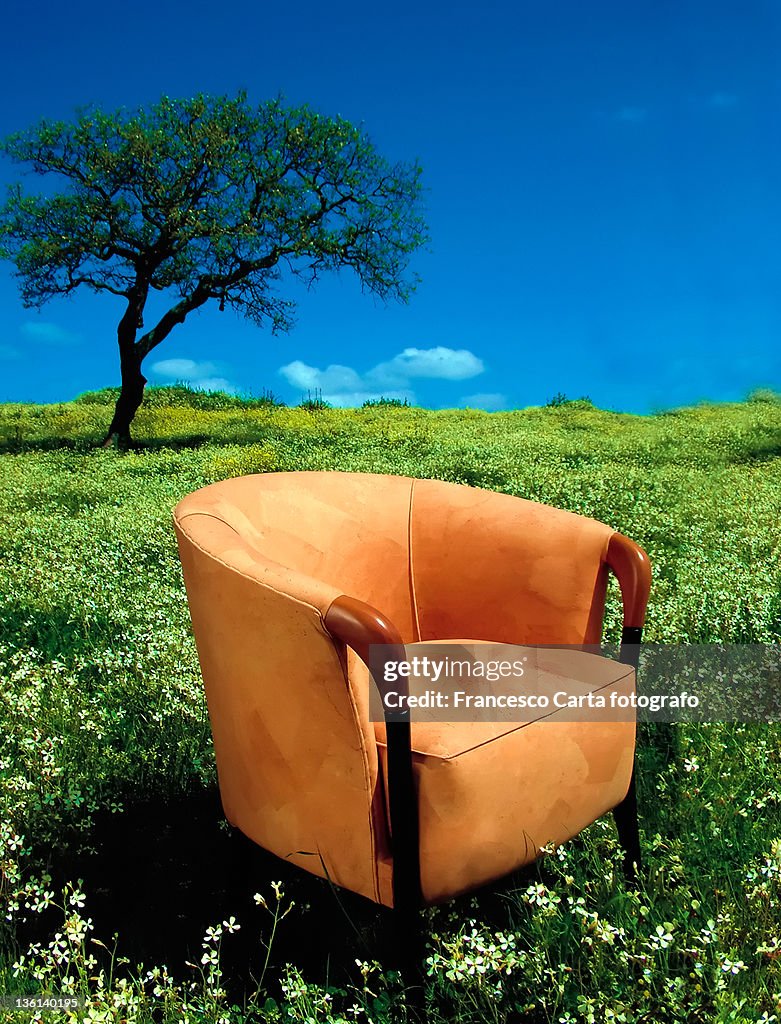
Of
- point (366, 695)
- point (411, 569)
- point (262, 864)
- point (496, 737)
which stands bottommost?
point (262, 864)

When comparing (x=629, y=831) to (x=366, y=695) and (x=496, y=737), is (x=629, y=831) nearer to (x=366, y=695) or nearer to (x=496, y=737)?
(x=496, y=737)

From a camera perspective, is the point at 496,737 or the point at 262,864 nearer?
the point at 496,737

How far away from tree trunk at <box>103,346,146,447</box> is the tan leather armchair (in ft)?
63.1

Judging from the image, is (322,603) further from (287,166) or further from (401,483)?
(287,166)

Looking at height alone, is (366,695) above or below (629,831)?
above

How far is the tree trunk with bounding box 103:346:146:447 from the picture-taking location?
71.0 feet

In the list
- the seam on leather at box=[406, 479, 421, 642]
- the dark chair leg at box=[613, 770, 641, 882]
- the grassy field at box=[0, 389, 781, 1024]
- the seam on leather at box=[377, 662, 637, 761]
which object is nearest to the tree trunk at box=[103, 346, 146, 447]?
the grassy field at box=[0, 389, 781, 1024]

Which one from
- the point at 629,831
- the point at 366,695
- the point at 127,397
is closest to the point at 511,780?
the point at 366,695

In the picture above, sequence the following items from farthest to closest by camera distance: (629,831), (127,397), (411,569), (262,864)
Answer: (127,397) < (411,569) < (262,864) < (629,831)

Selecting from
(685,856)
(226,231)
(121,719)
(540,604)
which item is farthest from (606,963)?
(226,231)

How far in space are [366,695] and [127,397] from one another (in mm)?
20831

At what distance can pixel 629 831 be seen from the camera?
325cm

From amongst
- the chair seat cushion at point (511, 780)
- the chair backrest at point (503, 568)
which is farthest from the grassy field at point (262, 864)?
the chair backrest at point (503, 568)

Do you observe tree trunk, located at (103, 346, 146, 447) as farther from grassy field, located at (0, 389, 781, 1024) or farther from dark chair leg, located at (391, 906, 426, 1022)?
dark chair leg, located at (391, 906, 426, 1022)
